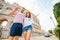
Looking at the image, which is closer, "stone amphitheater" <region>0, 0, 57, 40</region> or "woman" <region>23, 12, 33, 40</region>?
"woman" <region>23, 12, 33, 40</region>

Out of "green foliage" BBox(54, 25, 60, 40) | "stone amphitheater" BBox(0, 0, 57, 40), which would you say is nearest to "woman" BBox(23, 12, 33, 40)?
"stone amphitheater" BBox(0, 0, 57, 40)

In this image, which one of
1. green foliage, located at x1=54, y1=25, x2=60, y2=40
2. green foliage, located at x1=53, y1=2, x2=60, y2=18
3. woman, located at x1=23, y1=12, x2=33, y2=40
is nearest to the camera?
woman, located at x1=23, y1=12, x2=33, y2=40

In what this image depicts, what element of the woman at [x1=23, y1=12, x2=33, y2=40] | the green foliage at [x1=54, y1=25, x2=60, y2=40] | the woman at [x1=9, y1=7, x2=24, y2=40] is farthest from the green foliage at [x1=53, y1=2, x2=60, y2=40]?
the woman at [x1=9, y1=7, x2=24, y2=40]

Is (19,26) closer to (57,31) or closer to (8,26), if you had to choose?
(57,31)

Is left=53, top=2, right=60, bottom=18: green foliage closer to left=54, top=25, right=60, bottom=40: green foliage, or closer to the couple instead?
left=54, top=25, right=60, bottom=40: green foliage

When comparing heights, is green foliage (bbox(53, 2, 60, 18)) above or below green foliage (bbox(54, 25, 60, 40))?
above

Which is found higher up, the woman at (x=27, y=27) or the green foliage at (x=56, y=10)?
the green foliage at (x=56, y=10)

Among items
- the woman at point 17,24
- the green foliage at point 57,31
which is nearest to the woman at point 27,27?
the woman at point 17,24

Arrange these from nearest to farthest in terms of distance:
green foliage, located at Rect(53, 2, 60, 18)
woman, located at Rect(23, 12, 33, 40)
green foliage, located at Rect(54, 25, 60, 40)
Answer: woman, located at Rect(23, 12, 33, 40), green foliage, located at Rect(54, 25, 60, 40), green foliage, located at Rect(53, 2, 60, 18)

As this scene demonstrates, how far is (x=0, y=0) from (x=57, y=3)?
2.64 m

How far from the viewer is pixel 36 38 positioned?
6.28 m

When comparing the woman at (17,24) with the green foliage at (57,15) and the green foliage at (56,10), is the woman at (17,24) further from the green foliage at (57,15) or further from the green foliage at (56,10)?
the green foliage at (56,10)

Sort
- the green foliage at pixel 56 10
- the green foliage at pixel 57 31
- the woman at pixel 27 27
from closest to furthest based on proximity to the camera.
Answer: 1. the woman at pixel 27 27
2. the green foliage at pixel 57 31
3. the green foliage at pixel 56 10

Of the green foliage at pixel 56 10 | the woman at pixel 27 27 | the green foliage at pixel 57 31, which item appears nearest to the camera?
the woman at pixel 27 27
